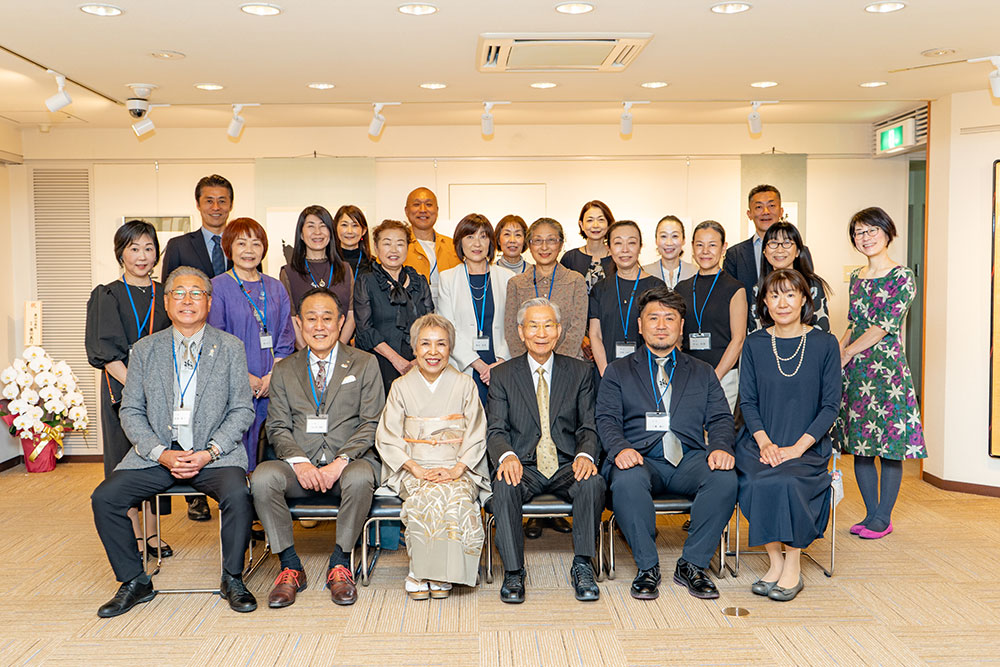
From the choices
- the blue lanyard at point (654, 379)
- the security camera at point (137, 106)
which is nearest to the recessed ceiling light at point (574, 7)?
the blue lanyard at point (654, 379)

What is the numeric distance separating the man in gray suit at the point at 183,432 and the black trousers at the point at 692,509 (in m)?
1.80

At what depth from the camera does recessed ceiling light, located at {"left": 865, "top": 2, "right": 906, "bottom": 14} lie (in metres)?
3.88

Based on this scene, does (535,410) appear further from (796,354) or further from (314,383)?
(796,354)

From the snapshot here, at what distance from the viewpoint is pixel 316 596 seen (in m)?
4.08

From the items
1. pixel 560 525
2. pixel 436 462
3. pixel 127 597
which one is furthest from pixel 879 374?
pixel 127 597

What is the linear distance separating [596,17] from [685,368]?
1.81 metres

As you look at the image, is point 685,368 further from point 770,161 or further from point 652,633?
point 770,161

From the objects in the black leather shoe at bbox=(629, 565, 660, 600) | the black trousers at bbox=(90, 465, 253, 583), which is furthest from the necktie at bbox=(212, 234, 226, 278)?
the black leather shoe at bbox=(629, 565, 660, 600)

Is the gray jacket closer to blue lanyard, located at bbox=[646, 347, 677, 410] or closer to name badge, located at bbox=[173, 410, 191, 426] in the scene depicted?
name badge, located at bbox=[173, 410, 191, 426]

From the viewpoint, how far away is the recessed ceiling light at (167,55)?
4629 millimetres

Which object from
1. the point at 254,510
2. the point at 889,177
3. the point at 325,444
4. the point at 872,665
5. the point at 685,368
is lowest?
the point at 872,665

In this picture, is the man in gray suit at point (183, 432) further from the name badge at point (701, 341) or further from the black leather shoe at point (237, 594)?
the name badge at point (701, 341)

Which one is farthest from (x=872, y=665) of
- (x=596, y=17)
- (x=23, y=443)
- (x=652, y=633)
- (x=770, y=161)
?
(x=23, y=443)

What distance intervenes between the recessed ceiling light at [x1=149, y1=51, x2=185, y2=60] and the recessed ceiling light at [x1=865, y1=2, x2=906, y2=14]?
3.57 metres
